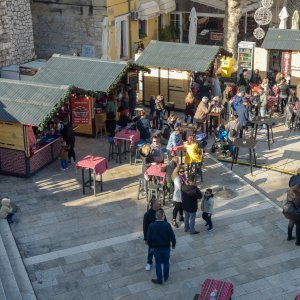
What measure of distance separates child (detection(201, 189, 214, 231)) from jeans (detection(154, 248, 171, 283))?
226cm

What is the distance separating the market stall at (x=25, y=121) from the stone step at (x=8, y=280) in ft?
15.4

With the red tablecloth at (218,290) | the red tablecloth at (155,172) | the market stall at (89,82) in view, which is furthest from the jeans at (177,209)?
the market stall at (89,82)

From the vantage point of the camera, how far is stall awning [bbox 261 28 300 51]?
1029 inches

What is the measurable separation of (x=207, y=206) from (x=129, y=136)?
204 inches

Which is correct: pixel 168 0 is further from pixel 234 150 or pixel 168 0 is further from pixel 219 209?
pixel 219 209

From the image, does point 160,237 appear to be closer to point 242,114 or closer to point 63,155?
point 63,155

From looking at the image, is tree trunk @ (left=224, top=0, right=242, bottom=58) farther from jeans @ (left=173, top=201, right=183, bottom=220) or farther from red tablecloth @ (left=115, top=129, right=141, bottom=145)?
jeans @ (left=173, top=201, right=183, bottom=220)

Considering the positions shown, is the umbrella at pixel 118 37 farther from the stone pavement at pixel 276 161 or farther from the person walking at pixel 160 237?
the person walking at pixel 160 237

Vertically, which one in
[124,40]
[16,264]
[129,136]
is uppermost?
[124,40]

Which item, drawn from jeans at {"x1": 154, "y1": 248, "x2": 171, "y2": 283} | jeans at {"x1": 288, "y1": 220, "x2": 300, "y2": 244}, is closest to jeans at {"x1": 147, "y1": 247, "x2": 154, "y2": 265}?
jeans at {"x1": 154, "y1": 248, "x2": 171, "y2": 283}

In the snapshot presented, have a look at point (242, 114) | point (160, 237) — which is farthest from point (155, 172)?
point (242, 114)

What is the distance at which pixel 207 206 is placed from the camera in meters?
14.6

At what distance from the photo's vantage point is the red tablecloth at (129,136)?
19.0 meters

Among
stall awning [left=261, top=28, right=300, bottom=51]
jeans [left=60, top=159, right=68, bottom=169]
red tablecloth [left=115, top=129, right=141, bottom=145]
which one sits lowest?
jeans [left=60, top=159, right=68, bottom=169]
